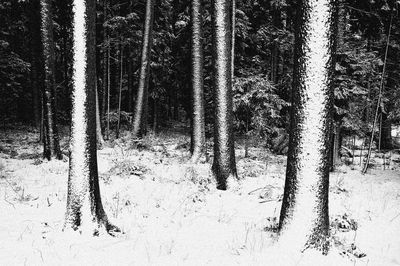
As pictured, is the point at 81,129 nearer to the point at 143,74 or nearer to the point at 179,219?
the point at 179,219

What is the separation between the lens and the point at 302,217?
4.40 m

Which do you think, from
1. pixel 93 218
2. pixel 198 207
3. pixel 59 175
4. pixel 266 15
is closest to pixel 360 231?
pixel 198 207

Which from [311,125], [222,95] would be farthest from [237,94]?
[311,125]

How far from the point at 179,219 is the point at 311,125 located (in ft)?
10.8

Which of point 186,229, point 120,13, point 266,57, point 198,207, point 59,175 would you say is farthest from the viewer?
point 266,57

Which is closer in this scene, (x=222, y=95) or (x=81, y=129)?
(x=81, y=129)

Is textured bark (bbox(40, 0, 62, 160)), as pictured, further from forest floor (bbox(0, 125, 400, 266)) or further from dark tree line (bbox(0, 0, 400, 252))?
forest floor (bbox(0, 125, 400, 266))

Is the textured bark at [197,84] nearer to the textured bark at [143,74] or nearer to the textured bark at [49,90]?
the textured bark at [49,90]

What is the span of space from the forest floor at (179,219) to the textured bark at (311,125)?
390 millimetres

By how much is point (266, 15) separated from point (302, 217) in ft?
66.6

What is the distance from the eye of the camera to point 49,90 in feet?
34.6

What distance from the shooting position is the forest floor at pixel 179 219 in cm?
430

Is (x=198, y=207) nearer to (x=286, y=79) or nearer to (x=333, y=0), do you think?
(x=333, y=0)

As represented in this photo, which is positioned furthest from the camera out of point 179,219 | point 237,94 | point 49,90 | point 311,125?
point 237,94
